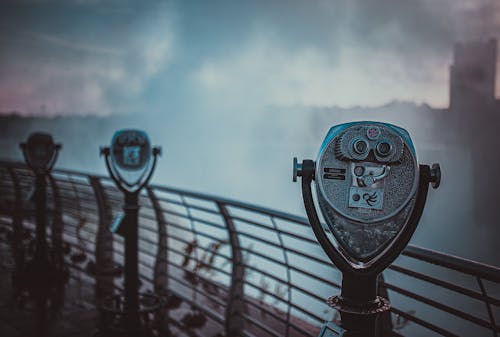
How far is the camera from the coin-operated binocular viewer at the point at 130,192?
9.20ft

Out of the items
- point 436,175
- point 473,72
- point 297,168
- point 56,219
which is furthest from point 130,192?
point 473,72

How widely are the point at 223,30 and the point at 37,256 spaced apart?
5174 centimetres

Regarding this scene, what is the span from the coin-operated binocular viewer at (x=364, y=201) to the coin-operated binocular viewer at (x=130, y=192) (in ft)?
5.70

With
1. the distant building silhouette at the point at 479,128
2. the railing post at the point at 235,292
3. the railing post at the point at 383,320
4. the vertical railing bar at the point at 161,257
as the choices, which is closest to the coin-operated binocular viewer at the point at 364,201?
the railing post at the point at 383,320

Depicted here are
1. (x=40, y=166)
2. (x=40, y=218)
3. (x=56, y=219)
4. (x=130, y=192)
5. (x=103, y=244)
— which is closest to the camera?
(x=130, y=192)

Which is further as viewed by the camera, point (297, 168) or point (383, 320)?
point (383, 320)

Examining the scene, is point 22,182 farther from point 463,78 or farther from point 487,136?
point 487,136

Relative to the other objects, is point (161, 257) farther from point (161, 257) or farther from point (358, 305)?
point (358, 305)

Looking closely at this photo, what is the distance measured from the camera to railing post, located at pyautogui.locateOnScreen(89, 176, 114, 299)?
4.10 metres

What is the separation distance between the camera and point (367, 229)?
Result: 1.24 meters

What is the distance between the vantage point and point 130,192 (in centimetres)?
284

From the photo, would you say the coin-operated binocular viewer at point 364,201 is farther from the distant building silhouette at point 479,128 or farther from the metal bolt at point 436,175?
the distant building silhouette at point 479,128

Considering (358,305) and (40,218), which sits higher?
(358,305)

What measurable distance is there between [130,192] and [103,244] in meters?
1.77
